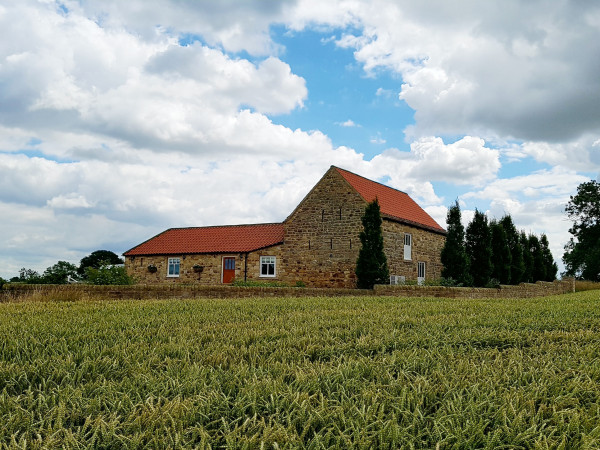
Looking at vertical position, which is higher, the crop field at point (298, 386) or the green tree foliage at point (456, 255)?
the green tree foliage at point (456, 255)

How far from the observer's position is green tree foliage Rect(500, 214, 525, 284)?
35.2m

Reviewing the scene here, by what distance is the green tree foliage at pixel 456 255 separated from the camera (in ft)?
89.1

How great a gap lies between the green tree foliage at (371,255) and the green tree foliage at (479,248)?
21.1 feet

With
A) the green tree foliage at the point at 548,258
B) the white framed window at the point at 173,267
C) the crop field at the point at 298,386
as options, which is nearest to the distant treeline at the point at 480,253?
the green tree foliage at the point at 548,258

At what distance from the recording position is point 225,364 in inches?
193

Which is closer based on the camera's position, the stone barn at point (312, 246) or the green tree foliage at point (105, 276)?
the green tree foliage at point (105, 276)

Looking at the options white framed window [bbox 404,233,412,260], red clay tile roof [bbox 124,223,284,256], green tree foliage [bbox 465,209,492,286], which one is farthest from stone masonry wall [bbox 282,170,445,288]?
green tree foliage [bbox 465,209,492,286]

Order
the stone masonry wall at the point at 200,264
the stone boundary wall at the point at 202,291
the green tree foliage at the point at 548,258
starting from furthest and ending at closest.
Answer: the green tree foliage at the point at 548,258 < the stone masonry wall at the point at 200,264 < the stone boundary wall at the point at 202,291

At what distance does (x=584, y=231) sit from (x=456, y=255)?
38674 millimetres

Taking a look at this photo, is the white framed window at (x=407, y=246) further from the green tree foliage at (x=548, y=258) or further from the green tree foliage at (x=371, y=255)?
the green tree foliage at (x=548, y=258)

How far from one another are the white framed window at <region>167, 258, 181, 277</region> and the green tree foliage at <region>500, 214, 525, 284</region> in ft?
73.9

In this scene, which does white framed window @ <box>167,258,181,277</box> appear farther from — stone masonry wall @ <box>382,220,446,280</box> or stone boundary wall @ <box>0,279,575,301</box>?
stone boundary wall @ <box>0,279,575,301</box>

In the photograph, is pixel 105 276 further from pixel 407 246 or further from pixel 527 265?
pixel 527 265

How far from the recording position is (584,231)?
57344 mm
